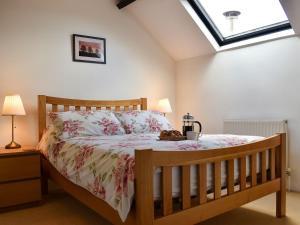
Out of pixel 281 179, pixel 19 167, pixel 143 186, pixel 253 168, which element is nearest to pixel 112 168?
pixel 143 186

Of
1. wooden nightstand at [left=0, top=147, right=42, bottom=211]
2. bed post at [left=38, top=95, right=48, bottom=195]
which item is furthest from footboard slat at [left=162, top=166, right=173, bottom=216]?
bed post at [left=38, top=95, right=48, bottom=195]

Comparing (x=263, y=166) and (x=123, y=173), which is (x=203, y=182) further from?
(x=263, y=166)

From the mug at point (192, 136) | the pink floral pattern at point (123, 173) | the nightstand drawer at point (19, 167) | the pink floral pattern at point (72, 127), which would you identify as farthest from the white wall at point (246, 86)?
the nightstand drawer at point (19, 167)

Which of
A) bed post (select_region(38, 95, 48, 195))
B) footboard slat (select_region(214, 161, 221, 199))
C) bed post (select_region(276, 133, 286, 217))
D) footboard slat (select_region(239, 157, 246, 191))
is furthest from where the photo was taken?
bed post (select_region(38, 95, 48, 195))

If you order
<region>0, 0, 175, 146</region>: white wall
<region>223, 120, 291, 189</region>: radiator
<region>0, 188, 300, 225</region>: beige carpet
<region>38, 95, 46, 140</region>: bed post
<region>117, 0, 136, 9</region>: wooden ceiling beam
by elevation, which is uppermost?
<region>117, 0, 136, 9</region>: wooden ceiling beam

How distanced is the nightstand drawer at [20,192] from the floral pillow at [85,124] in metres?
0.53

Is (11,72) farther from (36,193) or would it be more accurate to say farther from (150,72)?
(150,72)

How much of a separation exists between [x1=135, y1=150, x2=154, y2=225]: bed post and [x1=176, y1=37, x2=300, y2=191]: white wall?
2.15 metres

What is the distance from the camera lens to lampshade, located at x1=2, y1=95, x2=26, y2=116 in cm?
282

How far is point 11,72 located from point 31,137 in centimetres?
73

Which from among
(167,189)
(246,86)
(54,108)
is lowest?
(167,189)

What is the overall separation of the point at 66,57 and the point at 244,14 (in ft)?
7.02

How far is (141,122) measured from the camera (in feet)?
10.8

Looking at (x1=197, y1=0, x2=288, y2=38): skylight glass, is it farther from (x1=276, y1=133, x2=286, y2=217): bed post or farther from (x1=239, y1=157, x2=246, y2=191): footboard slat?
(x1=239, y1=157, x2=246, y2=191): footboard slat
